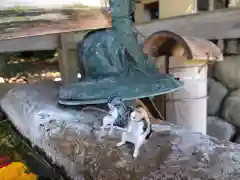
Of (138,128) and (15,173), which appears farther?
(15,173)

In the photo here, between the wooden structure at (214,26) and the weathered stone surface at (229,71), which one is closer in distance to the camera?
the wooden structure at (214,26)

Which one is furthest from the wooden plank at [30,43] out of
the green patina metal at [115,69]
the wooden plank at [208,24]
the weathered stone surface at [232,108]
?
the weathered stone surface at [232,108]

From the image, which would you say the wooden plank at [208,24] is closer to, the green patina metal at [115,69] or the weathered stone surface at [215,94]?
the weathered stone surface at [215,94]

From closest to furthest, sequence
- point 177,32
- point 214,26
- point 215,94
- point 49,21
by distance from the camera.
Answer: point 49,21, point 214,26, point 177,32, point 215,94

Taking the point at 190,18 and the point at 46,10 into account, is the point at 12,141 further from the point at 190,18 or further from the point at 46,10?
the point at 190,18

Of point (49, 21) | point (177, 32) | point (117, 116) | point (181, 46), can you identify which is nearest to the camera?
point (117, 116)

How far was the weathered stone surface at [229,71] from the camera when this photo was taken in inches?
81.4

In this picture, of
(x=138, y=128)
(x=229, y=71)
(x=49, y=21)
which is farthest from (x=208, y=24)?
(x=138, y=128)

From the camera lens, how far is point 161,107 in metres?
1.76

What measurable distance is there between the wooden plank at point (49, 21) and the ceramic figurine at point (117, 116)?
0.32 m

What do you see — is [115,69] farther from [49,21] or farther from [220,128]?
[220,128]

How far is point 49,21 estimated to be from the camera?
1076 mm

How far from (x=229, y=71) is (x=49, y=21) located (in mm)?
1371

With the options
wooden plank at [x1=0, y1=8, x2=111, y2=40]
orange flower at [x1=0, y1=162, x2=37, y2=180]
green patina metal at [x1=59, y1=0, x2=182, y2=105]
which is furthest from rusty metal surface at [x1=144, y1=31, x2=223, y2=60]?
orange flower at [x1=0, y1=162, x2=37, y2=180]
